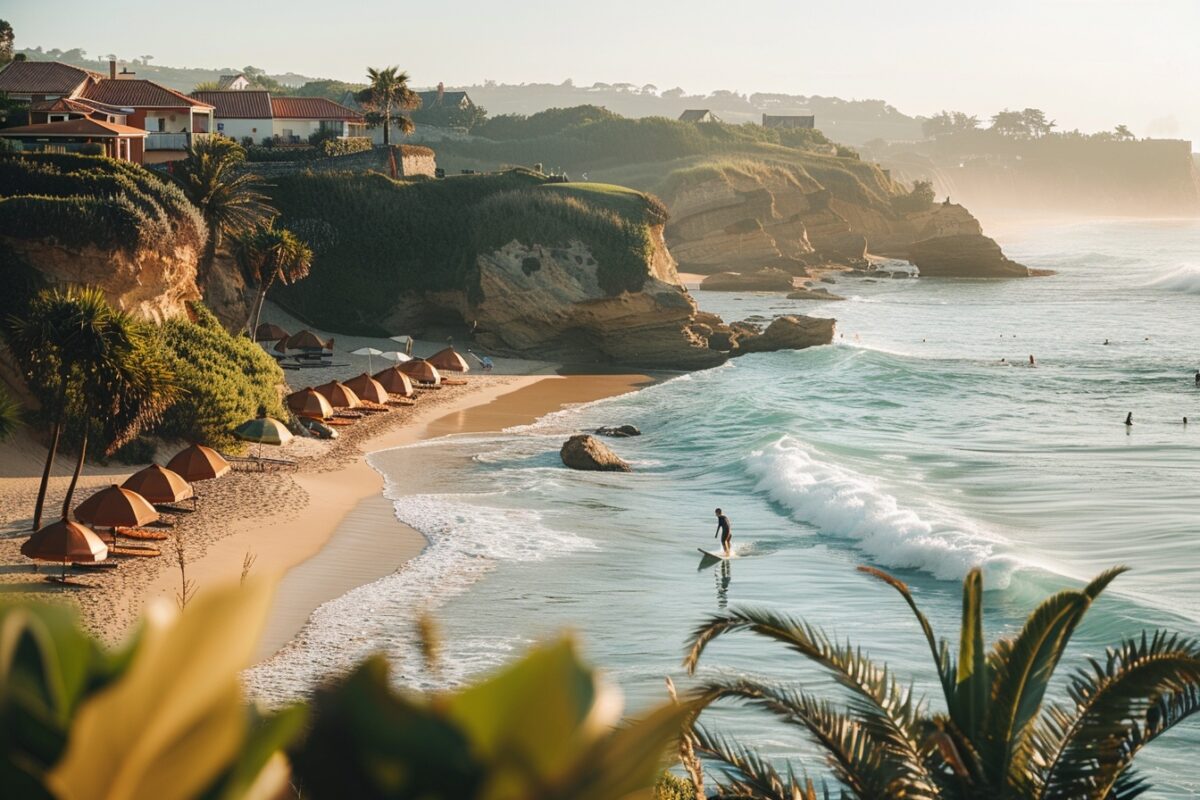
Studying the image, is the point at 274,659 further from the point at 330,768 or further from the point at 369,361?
the point at 369,361

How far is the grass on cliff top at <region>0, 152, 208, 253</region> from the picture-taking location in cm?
3244

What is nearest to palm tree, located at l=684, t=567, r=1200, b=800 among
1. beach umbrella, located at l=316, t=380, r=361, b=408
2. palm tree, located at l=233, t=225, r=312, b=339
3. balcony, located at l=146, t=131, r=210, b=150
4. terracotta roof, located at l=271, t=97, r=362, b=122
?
beach umbrella, located at l=316, t=380, r=361, b=408

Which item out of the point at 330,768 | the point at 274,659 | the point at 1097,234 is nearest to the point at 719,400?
the point at 274,659

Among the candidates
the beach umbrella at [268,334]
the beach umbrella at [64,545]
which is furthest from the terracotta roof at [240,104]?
the beach umbrella at [64,545]

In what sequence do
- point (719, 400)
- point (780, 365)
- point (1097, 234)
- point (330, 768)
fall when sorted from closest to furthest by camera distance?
point (330, 768) < point (719, 400) < point (780, 365) < point (1097, 234)

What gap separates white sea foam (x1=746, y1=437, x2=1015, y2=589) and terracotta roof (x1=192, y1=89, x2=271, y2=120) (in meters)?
44.7

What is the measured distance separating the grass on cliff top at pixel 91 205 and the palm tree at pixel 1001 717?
2845 centimetres

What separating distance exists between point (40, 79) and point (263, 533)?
1646 inches

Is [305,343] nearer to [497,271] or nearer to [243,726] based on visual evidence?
[497,271]

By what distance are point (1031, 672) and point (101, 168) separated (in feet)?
119

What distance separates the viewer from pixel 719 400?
4712 cm

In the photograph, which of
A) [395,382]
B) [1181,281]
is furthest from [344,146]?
[1181,281]

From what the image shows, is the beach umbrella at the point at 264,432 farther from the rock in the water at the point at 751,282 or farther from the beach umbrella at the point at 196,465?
the rock in the water at the point at 751,282

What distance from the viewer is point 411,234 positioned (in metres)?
60.7
